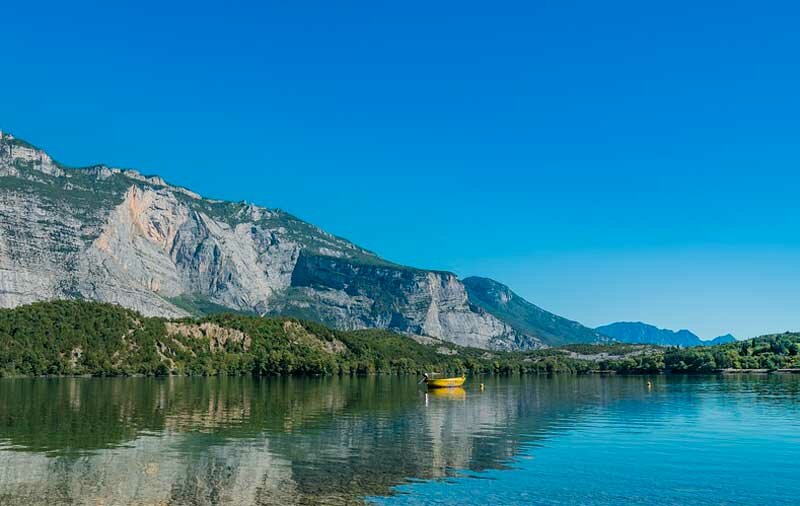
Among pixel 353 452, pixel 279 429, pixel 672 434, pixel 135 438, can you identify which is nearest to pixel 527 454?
pixel 353 452

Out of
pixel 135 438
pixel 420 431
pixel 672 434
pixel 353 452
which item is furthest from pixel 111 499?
pixel 672 434

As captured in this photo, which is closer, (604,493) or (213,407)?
(604,493)

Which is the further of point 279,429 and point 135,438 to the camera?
point 279,429

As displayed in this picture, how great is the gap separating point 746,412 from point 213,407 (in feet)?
274

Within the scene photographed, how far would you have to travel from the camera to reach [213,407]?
111312 millimetres

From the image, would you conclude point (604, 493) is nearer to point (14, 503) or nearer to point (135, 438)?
point (14, 503)

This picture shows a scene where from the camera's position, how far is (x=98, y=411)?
3971 inches

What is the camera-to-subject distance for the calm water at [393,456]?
44.0 metres

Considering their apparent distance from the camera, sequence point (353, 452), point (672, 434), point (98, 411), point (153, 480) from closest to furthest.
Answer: point (153, 480) < point (353, 452) < point (672, 434) < point (98, 411)

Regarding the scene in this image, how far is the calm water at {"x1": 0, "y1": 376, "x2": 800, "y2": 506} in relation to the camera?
44.0 m

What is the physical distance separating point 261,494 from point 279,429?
117ft

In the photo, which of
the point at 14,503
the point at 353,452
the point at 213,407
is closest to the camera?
the point at 14,503

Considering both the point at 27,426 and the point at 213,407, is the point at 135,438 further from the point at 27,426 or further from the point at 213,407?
the point at 213,407

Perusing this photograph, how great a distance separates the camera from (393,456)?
2328 inches
